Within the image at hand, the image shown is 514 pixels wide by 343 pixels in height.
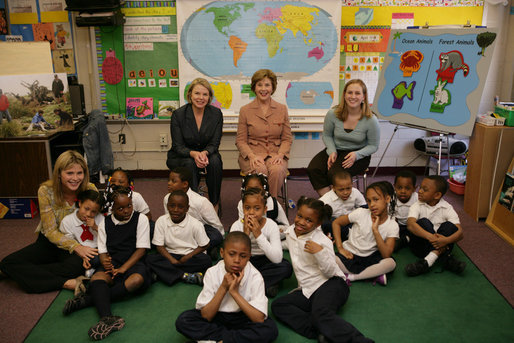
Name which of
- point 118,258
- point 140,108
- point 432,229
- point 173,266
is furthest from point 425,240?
point 140,108

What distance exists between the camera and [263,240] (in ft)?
8.37

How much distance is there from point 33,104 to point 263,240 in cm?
251

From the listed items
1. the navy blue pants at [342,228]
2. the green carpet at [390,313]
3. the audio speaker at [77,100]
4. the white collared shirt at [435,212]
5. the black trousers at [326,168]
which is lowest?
the green carpet at [390,313]

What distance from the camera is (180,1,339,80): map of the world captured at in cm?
461

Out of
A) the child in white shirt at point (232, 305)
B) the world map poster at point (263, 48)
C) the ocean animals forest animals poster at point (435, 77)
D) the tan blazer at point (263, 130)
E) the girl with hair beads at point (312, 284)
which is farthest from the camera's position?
the world map poster at point (263, 48)

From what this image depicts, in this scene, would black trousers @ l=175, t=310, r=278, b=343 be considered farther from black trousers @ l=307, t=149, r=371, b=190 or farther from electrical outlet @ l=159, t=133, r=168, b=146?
electrical outlet @ l=159, t=133, r=168, b=146

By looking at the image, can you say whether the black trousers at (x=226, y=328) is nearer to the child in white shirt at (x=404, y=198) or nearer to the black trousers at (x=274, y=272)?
the black trousers at (x=274, y=272)

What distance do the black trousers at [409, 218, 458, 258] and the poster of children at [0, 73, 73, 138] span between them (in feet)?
9.95

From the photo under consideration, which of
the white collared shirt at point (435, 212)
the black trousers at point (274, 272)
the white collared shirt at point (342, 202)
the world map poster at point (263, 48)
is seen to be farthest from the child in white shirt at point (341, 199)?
the world map poster at point (263, 48)

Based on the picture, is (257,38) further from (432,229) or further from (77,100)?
(432,229)

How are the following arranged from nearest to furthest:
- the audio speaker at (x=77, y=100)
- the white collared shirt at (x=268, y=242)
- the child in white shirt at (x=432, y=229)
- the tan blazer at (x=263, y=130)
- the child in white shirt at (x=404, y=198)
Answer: the white collared shirt at (x=268, y=242) → the child in white shirt at (x=432, y=229) → the child in white shirt at (x=404, y=198) → the tan blazer at (x=263, y=130) → the audio speaker at (x=77, y=100)

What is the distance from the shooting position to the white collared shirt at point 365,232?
9.35 ft

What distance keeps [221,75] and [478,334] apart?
3.34 m

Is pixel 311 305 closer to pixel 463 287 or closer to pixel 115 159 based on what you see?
pixel 463 287
